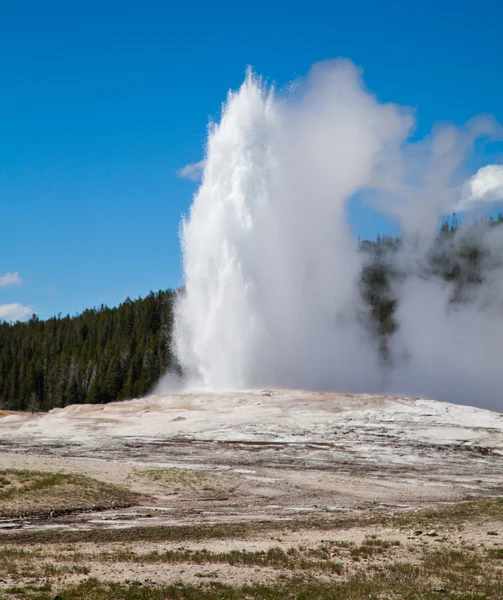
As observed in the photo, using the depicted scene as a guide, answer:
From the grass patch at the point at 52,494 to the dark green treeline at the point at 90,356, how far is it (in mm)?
78041

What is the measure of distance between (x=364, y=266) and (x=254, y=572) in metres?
128

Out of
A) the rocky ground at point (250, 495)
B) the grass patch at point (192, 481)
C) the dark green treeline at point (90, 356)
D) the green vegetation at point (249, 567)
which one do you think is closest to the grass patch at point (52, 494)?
the rocky ground at point (250, 495)

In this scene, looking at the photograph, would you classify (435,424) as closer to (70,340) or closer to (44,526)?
(44,526)

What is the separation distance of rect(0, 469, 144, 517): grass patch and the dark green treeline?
78.0 m

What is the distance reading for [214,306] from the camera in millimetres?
67000

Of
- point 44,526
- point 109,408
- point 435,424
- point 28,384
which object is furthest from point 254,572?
point 28,384

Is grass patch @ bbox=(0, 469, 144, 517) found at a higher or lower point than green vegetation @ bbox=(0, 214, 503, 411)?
lower

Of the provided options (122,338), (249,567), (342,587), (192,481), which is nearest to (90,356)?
(122,338)

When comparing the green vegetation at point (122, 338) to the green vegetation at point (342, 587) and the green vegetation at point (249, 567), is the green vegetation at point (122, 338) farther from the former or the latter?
the green vegetation at point (342, 587)

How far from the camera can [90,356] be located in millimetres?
120625

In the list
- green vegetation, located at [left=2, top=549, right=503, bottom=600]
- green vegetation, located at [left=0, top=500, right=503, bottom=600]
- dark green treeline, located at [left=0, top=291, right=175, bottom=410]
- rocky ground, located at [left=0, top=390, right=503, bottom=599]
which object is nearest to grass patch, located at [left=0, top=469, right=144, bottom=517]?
rocky ground, located at [left=0, top=390, right=503, bottom=599]

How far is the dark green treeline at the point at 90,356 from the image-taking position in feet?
362

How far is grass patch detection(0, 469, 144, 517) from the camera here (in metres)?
24.6

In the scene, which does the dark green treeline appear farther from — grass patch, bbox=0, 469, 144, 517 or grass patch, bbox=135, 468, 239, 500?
grass patch, bbox=0, 469, 144, 517
